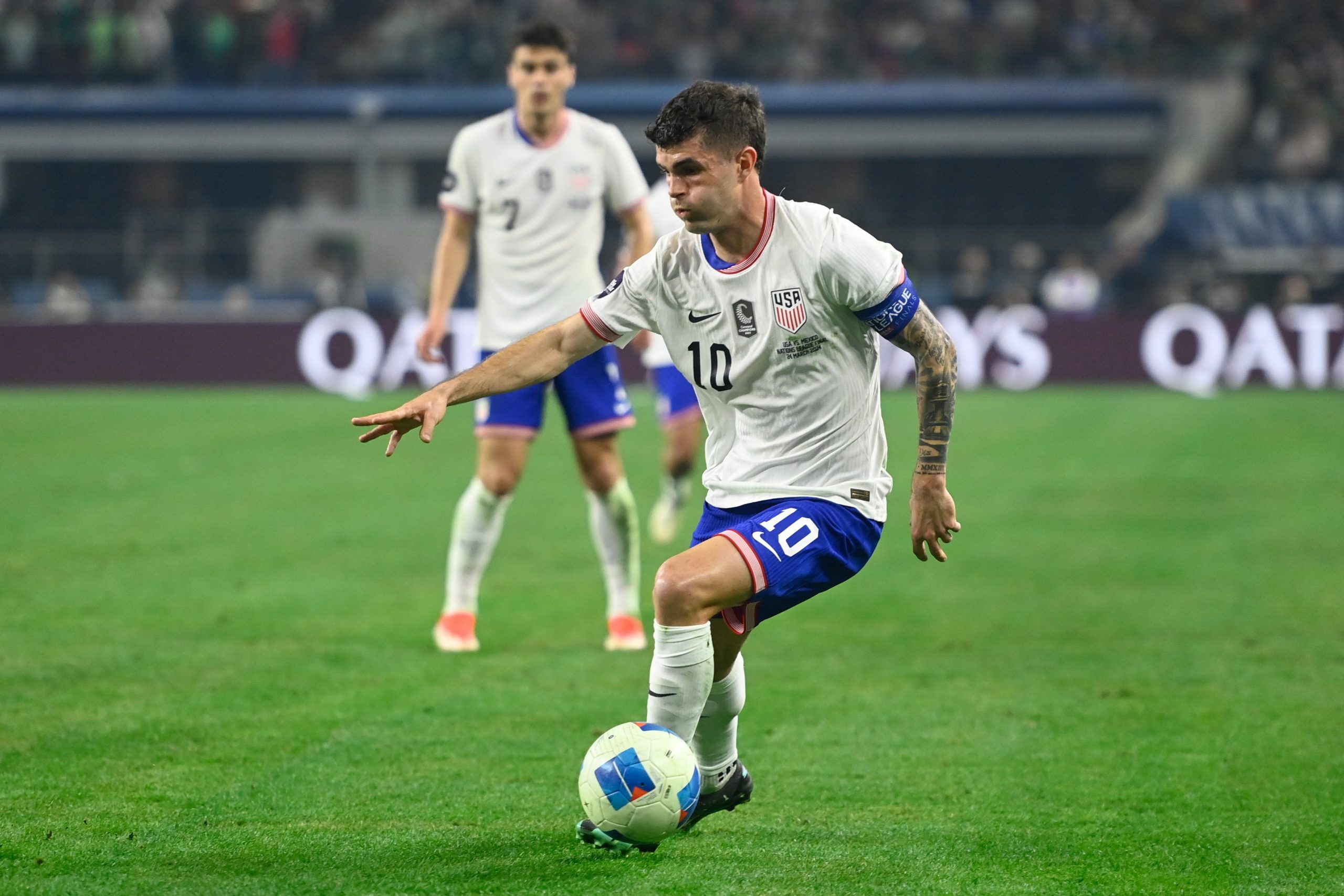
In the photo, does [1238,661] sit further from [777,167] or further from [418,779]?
[777,167]

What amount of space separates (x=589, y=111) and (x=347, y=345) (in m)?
12.0

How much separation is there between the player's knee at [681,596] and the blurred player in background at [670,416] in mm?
5398

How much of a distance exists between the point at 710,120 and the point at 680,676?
1479 millimetres

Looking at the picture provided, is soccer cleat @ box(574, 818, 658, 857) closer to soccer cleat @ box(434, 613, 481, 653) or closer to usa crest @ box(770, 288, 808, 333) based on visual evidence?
usa crest @ box(770, 288, 808, 333)

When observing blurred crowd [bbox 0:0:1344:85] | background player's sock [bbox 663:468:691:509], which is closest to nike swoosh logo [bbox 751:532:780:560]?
background player's sock [bbox 663:468:691:509]

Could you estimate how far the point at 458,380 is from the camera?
4742mm

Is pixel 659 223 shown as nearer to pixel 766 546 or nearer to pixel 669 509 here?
pixel 669 509

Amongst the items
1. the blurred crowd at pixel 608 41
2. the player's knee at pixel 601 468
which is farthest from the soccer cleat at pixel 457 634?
the blurred crowd at pixel 608 41

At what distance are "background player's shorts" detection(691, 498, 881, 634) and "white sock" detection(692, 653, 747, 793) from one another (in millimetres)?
200

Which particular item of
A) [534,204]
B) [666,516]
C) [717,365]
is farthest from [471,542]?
[666,516]

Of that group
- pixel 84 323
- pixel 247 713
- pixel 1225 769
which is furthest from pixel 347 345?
pixel 1225 769

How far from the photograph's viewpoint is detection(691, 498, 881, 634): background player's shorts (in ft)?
14.9

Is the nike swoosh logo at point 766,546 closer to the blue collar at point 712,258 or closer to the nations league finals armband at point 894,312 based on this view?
the nations league finals armband at point 894,312

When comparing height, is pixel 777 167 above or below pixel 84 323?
above
